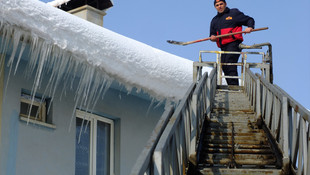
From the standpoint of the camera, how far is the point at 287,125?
686 cm

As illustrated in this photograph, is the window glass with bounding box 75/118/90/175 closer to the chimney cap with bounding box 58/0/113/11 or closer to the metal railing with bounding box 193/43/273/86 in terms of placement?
the metal railing with bounding box 193/43/273/86

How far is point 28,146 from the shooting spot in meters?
8.84

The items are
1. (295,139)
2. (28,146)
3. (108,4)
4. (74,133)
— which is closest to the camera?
(295,139)

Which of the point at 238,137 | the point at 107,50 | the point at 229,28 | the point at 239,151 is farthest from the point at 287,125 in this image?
the point at 229,28

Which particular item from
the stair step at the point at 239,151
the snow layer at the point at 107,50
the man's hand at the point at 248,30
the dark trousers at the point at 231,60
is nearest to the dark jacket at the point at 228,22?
the dark trousers at the point at 231,60

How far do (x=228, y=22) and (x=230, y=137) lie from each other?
5038 mm

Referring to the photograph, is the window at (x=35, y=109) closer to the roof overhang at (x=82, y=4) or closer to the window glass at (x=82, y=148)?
the window glass at (x=82, y=148)

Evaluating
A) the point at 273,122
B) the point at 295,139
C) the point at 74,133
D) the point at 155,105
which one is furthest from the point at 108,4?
the point at 295,139

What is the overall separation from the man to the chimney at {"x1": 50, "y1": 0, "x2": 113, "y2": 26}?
130 inches

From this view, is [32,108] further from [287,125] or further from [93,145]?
[287,125]

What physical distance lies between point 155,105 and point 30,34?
11.0 feet

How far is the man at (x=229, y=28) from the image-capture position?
39.3 ft

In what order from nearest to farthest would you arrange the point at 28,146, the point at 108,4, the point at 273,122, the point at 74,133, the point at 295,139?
the point at 295,139 < the point at 273,122 < the point at 28,146 < the point at 74,133 < the point at 108,4

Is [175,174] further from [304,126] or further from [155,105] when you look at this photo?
[155,105]
